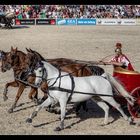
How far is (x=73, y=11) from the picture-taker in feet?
141

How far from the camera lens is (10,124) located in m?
10.4

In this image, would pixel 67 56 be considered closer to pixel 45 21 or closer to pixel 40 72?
pixel 40 72

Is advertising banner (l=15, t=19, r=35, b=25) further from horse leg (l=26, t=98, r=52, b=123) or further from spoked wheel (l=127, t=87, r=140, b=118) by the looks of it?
horse leg (l=26, t=98, r=52, b=123)

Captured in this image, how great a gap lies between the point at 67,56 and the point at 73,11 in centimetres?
2281

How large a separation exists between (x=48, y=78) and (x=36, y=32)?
22464 millimetres

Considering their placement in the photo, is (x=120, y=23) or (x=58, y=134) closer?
(x=58, y=134)

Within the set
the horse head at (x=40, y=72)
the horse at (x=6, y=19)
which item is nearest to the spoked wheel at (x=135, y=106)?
the horse head at (x=40, y=72)

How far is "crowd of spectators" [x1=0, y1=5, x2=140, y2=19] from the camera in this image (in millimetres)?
41531

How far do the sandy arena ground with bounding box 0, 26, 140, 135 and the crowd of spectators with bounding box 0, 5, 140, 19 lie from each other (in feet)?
29.6

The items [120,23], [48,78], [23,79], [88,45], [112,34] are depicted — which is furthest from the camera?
[120,23]

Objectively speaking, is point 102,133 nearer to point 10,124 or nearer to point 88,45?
point 10,124

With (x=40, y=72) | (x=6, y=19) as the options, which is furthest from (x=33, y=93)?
(x=6, y=19)

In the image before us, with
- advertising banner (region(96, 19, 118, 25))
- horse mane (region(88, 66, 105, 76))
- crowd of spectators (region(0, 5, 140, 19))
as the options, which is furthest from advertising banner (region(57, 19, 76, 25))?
horse mane (region(88, 66, 105, 76))

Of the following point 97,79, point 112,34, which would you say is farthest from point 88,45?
point 97,79
